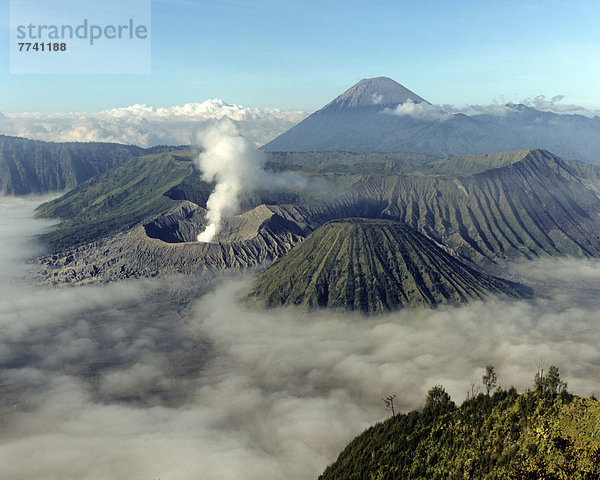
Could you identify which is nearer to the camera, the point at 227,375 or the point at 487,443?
the point at 487,443

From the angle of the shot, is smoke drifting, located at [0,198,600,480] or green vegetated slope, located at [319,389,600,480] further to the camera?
smoke drifting, located at [0,198,600,480]

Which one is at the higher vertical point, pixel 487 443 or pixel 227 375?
pixel 487 443

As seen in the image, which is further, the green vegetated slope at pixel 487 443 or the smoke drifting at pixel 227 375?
the smoke drifting at pixel 227 375

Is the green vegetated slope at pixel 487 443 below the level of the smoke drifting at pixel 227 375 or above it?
above

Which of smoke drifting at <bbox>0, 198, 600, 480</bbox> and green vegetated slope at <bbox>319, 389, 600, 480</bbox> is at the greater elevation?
green vegetated slope at <bbox>319, 389, 600, 480</bbox>

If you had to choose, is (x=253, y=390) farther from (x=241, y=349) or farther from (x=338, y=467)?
(x=338, y=467)
